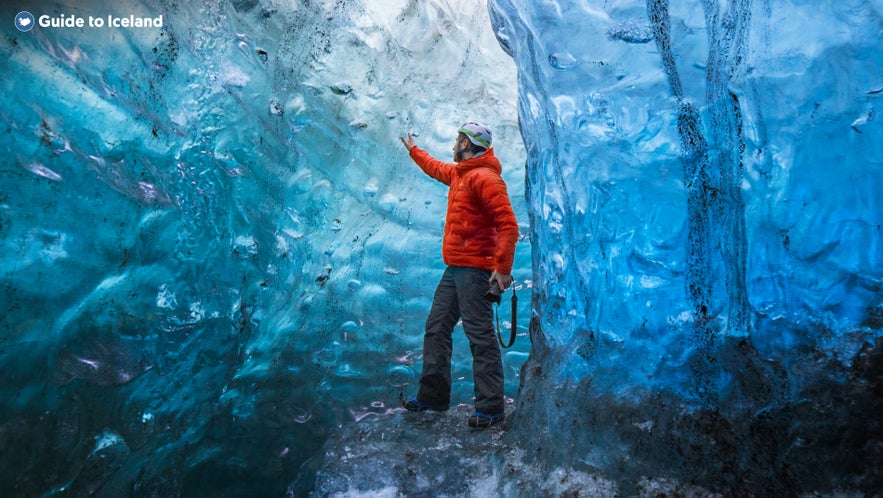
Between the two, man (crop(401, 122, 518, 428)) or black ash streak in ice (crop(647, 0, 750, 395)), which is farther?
man (crop(401, 122, 518, 428))

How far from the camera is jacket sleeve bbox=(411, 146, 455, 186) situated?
3.92m

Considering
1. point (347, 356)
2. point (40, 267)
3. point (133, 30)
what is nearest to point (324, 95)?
point (133, 30)

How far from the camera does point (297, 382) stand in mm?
4617

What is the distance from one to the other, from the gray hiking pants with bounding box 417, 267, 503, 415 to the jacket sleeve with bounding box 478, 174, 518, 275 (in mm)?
260

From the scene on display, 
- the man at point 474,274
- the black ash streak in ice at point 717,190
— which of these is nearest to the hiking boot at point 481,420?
the man at point 474,274

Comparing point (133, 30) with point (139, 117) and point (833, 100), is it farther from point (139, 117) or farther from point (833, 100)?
point (833, 100)

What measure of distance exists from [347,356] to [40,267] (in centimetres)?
271

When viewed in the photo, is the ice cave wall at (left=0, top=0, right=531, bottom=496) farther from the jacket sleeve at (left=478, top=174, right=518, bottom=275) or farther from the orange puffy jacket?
the jacket sleeve at (left=478, top=174, right=518, bottom=275)

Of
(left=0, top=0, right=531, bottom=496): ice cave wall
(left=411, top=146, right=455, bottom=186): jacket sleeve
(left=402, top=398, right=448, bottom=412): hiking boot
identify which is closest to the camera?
(left=0, top=0, right=531, bottom=496): ice cave wall

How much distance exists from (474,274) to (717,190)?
1.34 meters

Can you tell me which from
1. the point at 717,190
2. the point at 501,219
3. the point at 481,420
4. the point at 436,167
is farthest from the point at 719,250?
the point at 436,167

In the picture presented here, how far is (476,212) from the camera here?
3.61m

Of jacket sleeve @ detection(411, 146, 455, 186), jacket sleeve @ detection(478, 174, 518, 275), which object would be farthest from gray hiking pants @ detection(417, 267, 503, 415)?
jacket sleeve @ detection(411, 146, 455, 186)

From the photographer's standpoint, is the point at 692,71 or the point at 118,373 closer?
the point at 692,71
